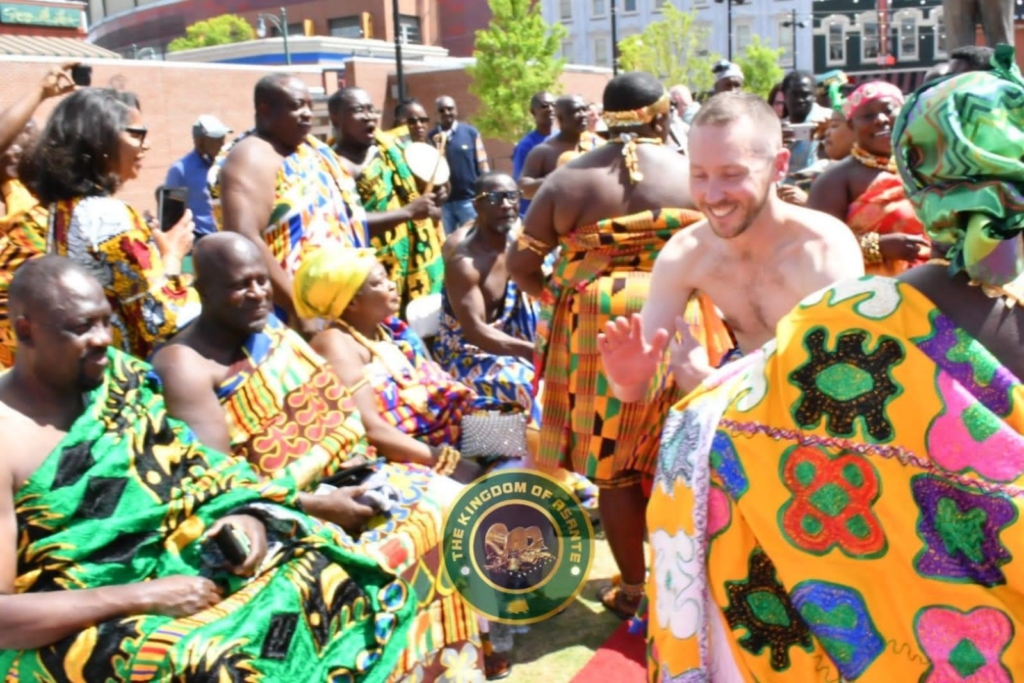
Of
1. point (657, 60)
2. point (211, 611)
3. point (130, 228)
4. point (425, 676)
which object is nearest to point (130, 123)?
point (130, 228)

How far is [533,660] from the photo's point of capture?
11.5 ft

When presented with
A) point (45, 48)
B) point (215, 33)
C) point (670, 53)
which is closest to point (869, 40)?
point (670, 53)

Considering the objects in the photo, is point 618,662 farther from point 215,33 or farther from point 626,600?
point 215,33

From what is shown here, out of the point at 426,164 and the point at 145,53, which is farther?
the point at 145,53

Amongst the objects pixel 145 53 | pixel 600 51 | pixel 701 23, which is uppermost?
pixel 701 23

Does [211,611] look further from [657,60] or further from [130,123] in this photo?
[657,60]

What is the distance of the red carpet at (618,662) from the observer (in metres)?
3.33

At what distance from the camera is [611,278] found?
3.54m

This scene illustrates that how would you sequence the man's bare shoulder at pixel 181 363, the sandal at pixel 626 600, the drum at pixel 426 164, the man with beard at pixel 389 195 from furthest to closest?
the drum at pixel 426 164
the man with beard at pixel 389 195
the sandal at pixel 626 600
the man's bare shoulder at pixel 181 363

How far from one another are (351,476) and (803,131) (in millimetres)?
4740

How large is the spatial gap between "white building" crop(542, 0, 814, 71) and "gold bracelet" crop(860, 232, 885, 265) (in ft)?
184

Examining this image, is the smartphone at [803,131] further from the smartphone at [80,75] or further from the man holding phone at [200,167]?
the smartphone at [80,75]

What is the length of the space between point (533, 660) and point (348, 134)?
328 centimetres

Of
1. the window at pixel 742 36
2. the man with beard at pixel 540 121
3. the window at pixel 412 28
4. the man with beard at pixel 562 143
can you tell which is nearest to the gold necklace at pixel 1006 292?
the man with beard at pixel 562 143
